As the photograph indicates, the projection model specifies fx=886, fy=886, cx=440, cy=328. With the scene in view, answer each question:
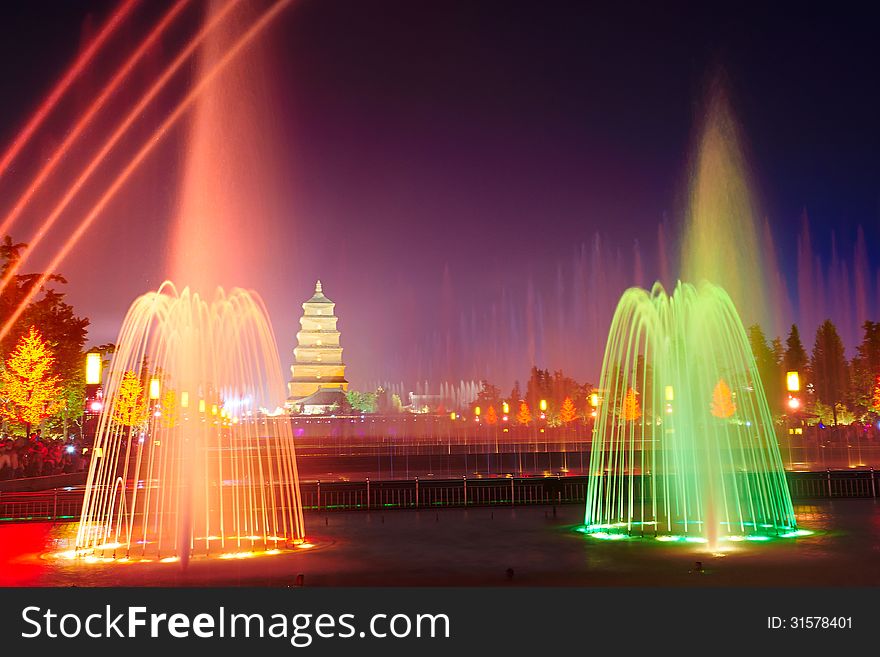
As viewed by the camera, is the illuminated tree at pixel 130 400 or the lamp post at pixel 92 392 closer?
the lamp post at pixel 92 392

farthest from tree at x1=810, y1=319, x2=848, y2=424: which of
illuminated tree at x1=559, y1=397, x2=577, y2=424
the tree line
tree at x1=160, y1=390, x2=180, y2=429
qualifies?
tree at x1=160, y1=390, x2=180, y2=429

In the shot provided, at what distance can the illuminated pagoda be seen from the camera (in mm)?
128750

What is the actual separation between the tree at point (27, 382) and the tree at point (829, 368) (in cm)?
5804

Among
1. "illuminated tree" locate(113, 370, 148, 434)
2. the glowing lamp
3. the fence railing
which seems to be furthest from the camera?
"illuminated tree" locate(113, 370, 148, 434)

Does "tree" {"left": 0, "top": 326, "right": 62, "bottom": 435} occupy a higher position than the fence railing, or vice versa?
"tree" {"left": 0, "top": 326, "right": 62, "bottom": 435}

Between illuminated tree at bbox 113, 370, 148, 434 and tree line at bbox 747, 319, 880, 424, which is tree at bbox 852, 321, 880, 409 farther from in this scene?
illuminated tree at bbox 113, 370, 148, 434

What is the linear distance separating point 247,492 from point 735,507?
1257cm

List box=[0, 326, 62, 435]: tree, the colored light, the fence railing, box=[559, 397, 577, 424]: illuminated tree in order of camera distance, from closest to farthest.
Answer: the colored light → the fence railing → box=[0, 326, 62, 435]: tree → box=[559, 397, 577, 424]: illuminated tree

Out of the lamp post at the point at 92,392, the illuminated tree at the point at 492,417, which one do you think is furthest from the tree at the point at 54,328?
the illuminated tree at the point at 492,417

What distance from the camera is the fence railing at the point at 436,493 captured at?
21.6 m

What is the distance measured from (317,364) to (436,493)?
112 m

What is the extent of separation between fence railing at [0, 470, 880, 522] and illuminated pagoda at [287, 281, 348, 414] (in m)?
105

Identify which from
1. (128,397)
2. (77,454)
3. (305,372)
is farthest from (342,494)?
(305,372)

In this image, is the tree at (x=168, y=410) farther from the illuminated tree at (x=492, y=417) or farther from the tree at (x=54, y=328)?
the illuminated tree at (x=492, y=417)
